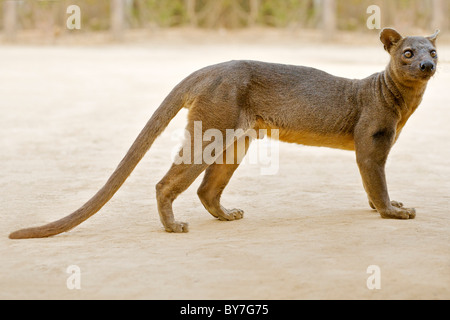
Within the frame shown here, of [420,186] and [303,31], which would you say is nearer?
[420,186]

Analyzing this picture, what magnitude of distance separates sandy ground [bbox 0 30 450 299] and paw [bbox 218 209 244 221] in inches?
2.3

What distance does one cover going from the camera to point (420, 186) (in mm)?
7098

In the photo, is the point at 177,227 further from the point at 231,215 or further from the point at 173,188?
the point at 231,215

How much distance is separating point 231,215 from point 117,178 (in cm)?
103

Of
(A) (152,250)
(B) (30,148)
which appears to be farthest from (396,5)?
(A) (152,250)

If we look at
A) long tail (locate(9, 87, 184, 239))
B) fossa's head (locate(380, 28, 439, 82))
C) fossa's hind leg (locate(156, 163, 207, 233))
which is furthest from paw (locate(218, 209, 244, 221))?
fossa's head (locate(380, 28, 439, 82))

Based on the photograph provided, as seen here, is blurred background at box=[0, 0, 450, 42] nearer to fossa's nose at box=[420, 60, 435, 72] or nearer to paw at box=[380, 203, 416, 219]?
fossa's nose at box=[420, 60, 435, 72]

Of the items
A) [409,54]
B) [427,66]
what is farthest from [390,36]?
[427,66]

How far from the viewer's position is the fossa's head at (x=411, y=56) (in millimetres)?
5312

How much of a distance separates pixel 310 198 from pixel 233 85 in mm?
1621

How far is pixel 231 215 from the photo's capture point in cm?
567

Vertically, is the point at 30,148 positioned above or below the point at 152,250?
below

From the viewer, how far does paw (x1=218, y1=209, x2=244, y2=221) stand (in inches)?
223
